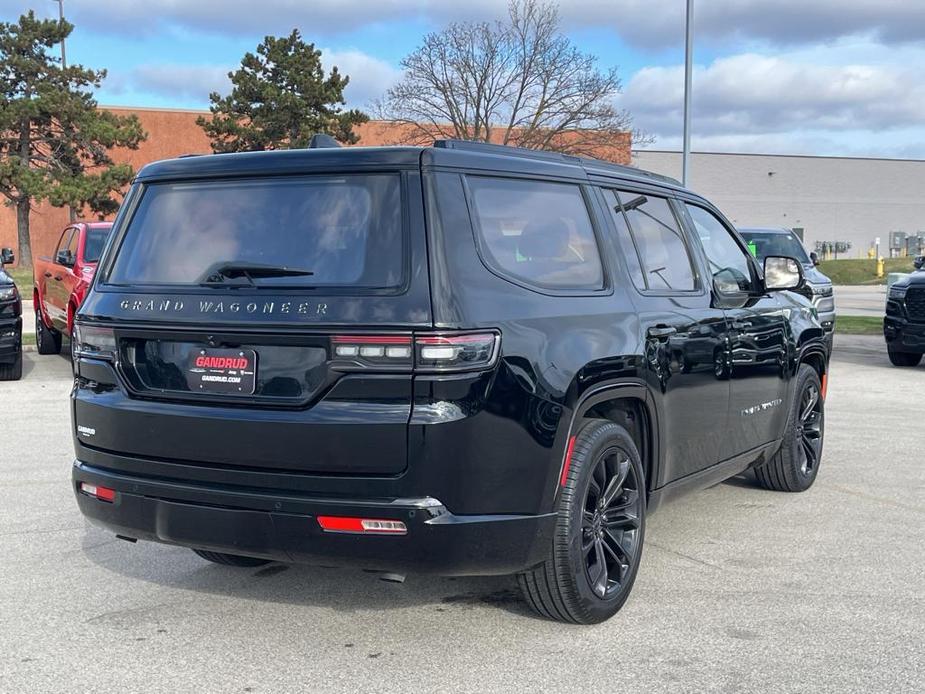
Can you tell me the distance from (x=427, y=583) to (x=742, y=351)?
209 cm

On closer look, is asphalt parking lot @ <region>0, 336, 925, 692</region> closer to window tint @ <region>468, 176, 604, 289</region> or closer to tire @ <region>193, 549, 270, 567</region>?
tire @ <region>193, 549, 270, 567</region>

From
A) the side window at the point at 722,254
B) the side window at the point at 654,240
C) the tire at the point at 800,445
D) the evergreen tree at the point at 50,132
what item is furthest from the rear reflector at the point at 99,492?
the evergreen tree at the point at 50,132

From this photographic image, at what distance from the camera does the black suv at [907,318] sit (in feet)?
43.2

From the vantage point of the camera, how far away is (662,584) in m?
4.94

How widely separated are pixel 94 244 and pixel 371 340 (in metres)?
10.1

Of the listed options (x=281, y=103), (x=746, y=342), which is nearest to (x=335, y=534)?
(x=746, y=342)

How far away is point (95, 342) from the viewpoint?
14.2 ft

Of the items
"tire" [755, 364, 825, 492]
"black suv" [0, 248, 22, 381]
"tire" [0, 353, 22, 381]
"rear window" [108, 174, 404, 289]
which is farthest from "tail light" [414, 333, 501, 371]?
"tire" [0, 353, 22, 381]

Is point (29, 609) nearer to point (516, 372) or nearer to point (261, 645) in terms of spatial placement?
point (261, 645)

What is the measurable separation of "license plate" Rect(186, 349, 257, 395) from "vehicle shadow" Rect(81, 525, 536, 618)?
1.04 metres

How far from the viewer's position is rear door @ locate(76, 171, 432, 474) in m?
3.68

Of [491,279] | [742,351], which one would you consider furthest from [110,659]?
[742,351]

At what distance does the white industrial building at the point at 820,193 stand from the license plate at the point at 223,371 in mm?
65170

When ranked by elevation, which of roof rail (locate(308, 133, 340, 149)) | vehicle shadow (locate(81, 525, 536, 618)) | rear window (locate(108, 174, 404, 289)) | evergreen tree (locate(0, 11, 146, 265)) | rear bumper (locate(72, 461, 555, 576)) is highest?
evergreen tree (locate(0, 11, 146, 265))
